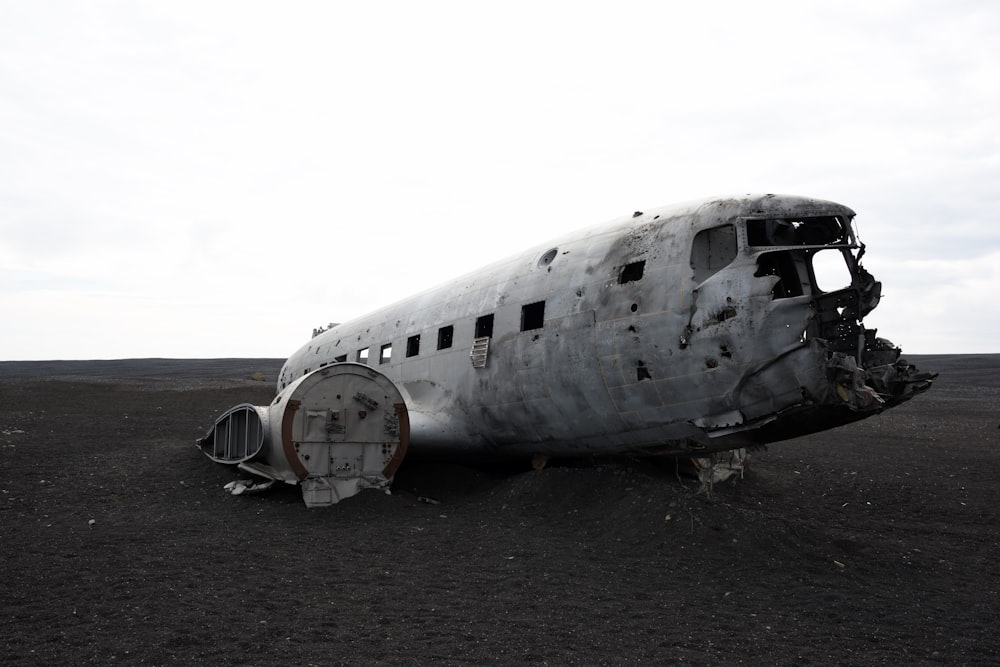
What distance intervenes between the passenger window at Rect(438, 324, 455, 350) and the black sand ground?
2.52m

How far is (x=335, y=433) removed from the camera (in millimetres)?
13719

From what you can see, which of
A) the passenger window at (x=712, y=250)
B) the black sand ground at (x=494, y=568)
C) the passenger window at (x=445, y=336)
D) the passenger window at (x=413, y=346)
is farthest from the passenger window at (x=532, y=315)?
the passenger window at (x=413, y=346)

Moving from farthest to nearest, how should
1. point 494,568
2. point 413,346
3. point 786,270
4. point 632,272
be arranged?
point 413,346, point 632,272, point 786,270, point 494,568

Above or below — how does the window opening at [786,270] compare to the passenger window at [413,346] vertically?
above

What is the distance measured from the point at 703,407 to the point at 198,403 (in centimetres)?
3178

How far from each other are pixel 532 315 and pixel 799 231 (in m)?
4.45

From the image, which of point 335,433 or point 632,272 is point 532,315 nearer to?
point 632,272

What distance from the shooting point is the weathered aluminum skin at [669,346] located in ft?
32.3

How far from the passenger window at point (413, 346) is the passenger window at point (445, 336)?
94cm

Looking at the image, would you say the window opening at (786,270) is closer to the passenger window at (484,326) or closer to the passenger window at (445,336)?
the passenger window at (484,326)

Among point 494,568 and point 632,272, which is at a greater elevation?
point 632,272

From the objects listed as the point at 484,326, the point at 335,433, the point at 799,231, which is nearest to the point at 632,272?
the point at 799,231

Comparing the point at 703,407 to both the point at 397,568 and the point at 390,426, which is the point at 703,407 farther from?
the point at 390,426

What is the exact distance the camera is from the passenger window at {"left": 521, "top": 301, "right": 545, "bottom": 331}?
43.3 feet
